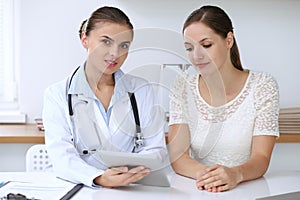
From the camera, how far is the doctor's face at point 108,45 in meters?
1.62

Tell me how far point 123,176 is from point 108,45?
0.41 metres

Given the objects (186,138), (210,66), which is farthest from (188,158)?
(210,66)

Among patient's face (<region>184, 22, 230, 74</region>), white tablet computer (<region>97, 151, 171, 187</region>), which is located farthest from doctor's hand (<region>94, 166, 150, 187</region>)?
patient's face (<region>184, 22, 230, 74</region>)

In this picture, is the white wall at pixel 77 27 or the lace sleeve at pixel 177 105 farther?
the white wall at pixel 77 27

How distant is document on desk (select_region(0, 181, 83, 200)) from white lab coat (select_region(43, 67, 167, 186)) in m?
0.09

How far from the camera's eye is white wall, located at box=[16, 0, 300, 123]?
2.48 meters

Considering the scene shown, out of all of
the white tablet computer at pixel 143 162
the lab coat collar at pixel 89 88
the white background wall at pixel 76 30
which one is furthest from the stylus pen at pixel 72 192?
the white background wall at pixel 76 30

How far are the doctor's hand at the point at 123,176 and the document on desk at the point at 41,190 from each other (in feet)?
0.30

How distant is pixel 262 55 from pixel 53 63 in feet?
3.25

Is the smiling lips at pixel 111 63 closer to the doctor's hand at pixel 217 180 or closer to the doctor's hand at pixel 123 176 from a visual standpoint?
the doctor's hand at pixel 123 176

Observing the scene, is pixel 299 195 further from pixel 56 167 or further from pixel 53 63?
pixel 53 63

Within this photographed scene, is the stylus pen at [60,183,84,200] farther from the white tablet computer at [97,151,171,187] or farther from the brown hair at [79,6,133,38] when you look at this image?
the brown hair at [79,6,133,38]

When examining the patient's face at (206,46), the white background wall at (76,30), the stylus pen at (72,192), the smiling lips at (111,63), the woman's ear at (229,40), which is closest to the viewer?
the stylus pen at (72,192)

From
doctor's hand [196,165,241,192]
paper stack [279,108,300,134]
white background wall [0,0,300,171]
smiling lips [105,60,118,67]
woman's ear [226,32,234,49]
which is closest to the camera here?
doctor's hand [196,165,241,192]
